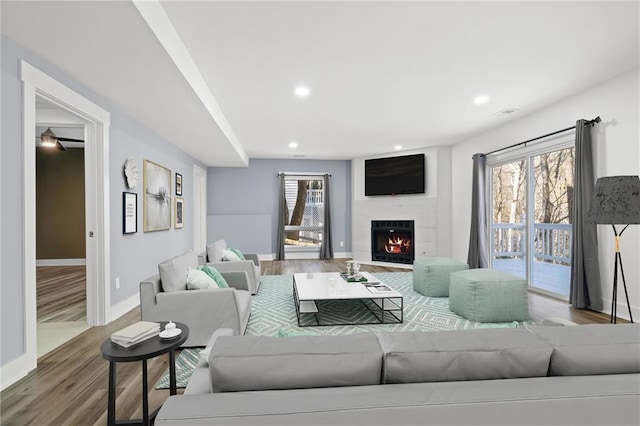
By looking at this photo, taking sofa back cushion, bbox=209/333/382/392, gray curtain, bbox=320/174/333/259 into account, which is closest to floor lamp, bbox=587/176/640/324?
sofa back cushion, bbox=209/333/382/392

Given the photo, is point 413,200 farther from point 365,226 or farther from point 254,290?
point 254,290

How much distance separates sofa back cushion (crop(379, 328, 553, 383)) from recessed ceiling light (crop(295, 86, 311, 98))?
10.5 ft

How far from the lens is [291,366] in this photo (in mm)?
1061

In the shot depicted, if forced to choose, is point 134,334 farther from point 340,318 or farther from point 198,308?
point 340,318

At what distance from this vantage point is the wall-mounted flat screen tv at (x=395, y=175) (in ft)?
22.8

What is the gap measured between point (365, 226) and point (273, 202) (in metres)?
2.38

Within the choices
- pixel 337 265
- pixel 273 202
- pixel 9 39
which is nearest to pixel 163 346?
pixel 9 39

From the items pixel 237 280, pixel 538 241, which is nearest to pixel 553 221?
pixel 538 241

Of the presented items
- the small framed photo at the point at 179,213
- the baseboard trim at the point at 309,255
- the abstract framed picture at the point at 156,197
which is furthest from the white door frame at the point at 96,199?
the baseboard trim at the point at 309,255

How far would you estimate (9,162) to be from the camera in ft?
Answer: 7.33

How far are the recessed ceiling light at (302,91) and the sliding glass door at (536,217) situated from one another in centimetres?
337

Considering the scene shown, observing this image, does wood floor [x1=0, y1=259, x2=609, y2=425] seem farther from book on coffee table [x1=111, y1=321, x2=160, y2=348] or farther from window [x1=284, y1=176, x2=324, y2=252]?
window [x1=284, y1=176, x2=324, y2=252]

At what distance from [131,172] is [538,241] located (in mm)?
5585

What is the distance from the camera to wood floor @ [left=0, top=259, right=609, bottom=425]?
72.9 inches
